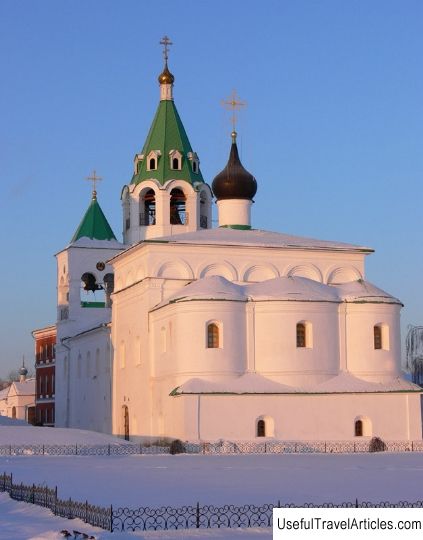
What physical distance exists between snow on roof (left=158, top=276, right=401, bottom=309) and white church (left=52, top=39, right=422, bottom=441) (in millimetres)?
67

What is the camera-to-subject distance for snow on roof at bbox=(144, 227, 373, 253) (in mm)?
38219

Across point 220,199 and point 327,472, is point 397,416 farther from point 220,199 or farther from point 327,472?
point 327,472

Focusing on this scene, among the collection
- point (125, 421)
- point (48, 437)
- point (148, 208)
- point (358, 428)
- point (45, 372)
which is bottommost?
point (48, 437)

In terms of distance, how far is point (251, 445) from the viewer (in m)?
33.6

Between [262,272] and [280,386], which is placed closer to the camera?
[280,386]

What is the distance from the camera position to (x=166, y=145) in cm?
4462

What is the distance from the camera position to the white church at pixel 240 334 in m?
35.0

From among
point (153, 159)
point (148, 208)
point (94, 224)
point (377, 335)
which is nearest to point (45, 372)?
point (94, 224)

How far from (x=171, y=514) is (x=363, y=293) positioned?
23671 millimetres

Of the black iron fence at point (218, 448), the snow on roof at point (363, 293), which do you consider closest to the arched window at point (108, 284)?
the snow on roof at point (363, 293)

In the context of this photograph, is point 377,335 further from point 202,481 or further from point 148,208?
point 202,481

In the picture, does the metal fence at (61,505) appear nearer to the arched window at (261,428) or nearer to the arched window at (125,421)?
the arched window at (261,428)

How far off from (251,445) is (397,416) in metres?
5.55

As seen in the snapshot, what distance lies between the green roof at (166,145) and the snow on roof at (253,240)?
413 cm
